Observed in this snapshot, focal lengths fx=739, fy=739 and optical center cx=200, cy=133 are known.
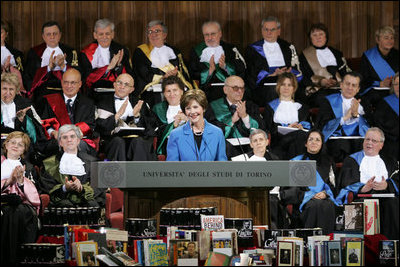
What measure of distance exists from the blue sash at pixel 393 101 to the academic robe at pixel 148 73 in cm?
214

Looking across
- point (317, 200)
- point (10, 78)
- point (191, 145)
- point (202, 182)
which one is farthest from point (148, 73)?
point (202, 182)

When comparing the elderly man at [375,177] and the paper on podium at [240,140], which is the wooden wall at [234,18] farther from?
the elderly man at [375,177]

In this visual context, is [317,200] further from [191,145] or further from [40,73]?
[40,73]

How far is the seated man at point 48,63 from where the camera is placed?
7.95 m

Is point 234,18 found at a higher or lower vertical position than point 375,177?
higher

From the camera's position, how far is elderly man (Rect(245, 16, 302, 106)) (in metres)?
8.31

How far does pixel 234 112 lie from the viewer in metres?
7.75

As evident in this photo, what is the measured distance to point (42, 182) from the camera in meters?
6.59

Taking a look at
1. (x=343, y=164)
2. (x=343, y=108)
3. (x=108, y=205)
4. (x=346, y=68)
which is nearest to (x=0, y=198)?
(x=108, y=205)

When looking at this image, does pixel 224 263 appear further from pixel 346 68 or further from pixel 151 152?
pixel 346 68

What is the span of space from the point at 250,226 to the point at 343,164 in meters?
2.78

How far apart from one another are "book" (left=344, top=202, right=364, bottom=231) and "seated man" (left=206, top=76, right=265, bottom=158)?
8.61ft

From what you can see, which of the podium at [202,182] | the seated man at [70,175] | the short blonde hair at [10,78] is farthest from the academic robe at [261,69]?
the podium at [202,182]

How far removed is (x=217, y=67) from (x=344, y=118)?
155 centimetres
